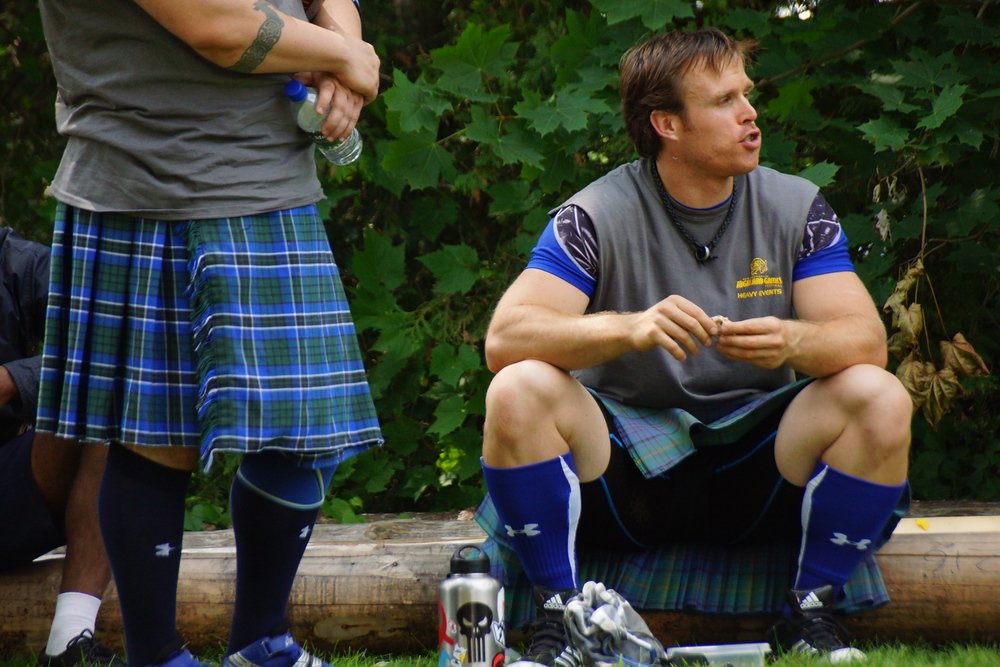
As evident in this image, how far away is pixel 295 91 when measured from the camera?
2283mm

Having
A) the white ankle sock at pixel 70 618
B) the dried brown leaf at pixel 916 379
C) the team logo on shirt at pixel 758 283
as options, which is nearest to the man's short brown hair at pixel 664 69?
the team logo on shirt at pixel 758 283

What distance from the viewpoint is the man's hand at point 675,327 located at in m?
2.55

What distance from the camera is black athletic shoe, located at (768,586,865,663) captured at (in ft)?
8.62

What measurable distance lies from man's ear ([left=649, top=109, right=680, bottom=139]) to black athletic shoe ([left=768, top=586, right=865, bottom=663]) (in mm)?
1142

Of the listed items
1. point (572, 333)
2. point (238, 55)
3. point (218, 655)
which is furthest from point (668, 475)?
point (238, 55)

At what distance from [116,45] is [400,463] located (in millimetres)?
2919

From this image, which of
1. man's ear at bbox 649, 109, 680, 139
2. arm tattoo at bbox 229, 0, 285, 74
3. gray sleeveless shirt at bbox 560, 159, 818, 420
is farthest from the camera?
man's ear at bbox 649, 109, 680, 139

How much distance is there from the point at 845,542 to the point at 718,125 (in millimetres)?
1044

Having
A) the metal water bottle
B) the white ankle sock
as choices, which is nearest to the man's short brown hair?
the metal water bottle

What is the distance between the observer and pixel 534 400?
2641 mm

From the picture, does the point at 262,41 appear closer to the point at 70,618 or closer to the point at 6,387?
the point at 6,387

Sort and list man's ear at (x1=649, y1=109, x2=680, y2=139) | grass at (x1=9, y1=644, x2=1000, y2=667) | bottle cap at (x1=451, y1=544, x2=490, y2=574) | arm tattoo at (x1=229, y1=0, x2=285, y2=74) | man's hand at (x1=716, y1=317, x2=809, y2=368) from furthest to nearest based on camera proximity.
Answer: man's ear at (x1=649, y1=109, x2=680, y2=139) < man's hand at (x1=716, y1=317, x2=809, y2=368) < grass at (x1=9, y1=644, x2=1000, y2=667) < bottle cap at (x1=451, y1=544, x2=490, y2=574) < arm tattoo at (x1=229, y1=0, x2=285, y2=74)

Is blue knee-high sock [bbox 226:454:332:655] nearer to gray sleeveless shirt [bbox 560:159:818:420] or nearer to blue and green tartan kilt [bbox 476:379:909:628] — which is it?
blue and green tartan kilt [bbox 476:379:909:628]

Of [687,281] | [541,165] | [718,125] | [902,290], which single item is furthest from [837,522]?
[541,165]
